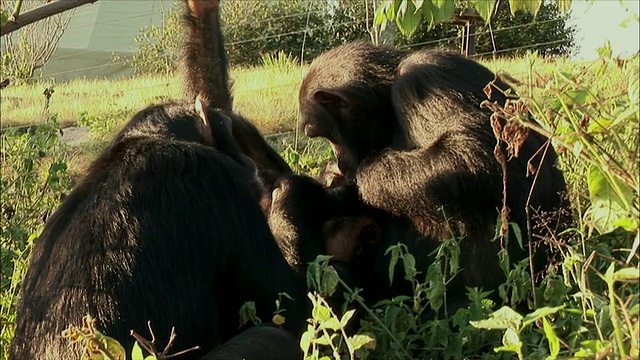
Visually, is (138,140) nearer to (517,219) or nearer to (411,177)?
(411,177)

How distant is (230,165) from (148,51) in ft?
89.3

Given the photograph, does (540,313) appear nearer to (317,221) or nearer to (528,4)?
(528,4)


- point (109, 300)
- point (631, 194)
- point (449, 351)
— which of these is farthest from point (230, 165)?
point (631, 194)

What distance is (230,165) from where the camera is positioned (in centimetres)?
455

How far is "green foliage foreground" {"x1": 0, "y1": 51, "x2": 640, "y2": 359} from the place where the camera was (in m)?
2.59

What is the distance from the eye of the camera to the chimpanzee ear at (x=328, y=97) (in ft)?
19.9

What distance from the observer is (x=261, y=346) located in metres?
4.07

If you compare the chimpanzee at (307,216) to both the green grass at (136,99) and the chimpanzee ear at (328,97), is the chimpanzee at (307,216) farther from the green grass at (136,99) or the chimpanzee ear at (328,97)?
the green grass at (136,99)

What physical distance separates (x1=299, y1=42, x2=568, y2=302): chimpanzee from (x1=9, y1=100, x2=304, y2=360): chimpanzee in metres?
0.95

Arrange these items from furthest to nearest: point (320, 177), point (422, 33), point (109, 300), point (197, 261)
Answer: point (422, 33), point (320, 177), point (197, 261), point (109, 300)

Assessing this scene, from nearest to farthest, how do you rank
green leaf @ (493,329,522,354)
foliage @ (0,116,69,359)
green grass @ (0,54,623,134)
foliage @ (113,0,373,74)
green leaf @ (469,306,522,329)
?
green leaf @ (493,329,522,354)
green leaf @ (469,306,522,329)
foliage @ (0,116,69,359)
green grass @ (0,54,623,134)
foliage @ (113,0,373,74)

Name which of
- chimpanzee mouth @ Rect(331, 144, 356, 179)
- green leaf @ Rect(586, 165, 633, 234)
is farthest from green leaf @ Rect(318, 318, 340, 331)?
chimpanzee mouth @ Rect(331, 144, 356, 179)

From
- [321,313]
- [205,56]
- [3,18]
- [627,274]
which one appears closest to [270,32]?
[205,56]

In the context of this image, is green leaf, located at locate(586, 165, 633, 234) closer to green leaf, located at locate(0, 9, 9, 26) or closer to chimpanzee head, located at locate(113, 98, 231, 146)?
green leaf, located at locate(0, 9, 9, 26)
